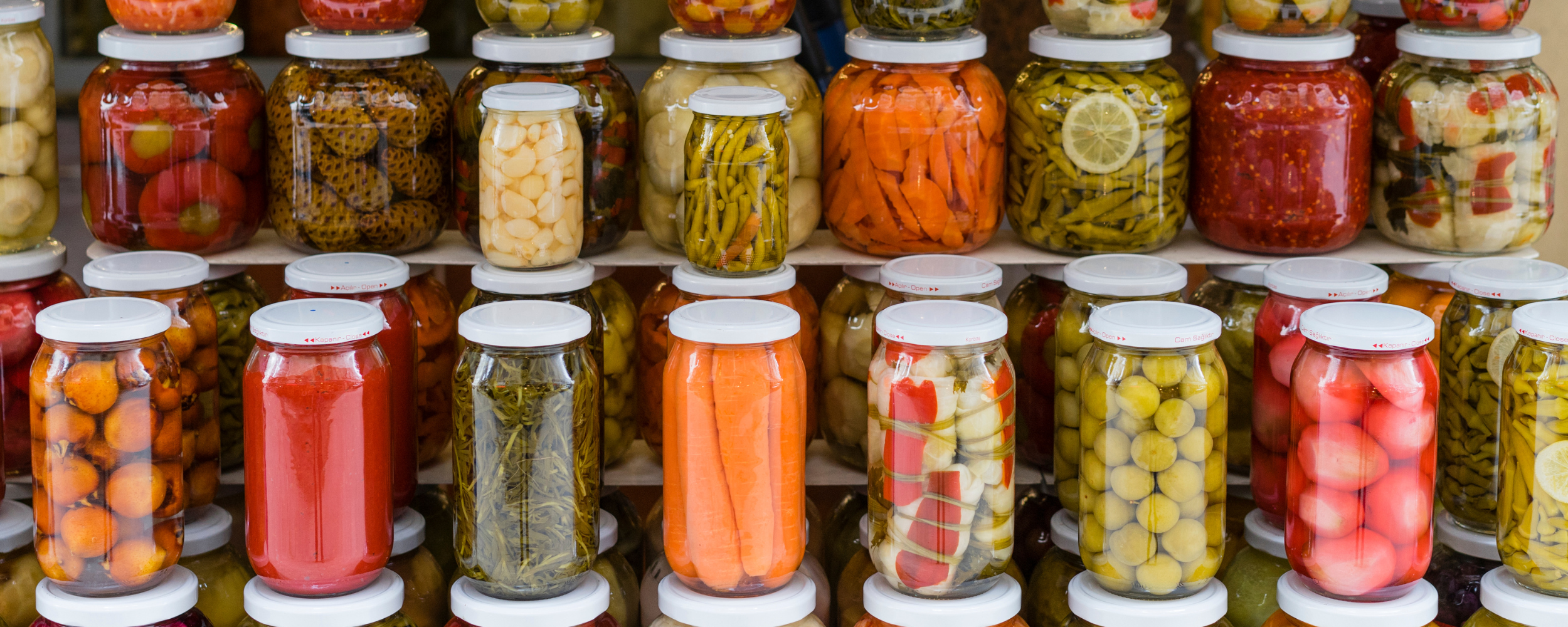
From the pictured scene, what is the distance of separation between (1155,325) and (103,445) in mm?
974

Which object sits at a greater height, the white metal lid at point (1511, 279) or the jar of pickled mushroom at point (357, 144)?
the jar of pickled mushroom at point (357, 144)

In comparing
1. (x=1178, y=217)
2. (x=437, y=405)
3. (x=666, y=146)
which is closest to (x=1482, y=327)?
(x=1178, y=217)

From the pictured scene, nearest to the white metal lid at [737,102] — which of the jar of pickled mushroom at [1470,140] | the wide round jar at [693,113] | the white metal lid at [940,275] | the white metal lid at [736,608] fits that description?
the wide round jar at [693,113]

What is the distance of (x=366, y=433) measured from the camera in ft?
4.77

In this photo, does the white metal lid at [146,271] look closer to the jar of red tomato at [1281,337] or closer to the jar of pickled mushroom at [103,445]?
the jar of pickled mushroom at [103,445]

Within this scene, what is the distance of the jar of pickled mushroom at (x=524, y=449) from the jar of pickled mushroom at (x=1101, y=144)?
1.75ft

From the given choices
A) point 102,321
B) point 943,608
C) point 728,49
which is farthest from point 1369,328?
point 102,321

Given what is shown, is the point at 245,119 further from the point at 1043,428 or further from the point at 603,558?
the point at 1043,428

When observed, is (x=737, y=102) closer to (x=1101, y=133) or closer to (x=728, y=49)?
(x=728, y=49)

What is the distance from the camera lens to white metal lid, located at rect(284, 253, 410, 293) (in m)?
1.58

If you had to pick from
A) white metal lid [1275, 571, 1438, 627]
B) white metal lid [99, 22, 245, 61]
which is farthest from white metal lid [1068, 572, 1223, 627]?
white metal lid [99, 22, 245, 61]

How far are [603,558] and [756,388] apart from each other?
0.38 m

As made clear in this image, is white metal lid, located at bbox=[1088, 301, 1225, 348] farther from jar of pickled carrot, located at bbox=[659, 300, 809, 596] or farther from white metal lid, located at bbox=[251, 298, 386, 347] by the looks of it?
white metal lid, located at bbox=[251, 298, 386, 347]

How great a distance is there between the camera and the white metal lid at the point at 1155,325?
4.63 feet
